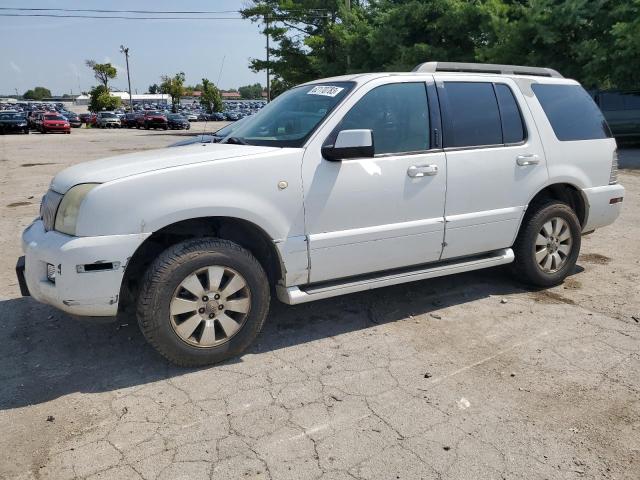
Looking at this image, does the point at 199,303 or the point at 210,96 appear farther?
the point at 210,96

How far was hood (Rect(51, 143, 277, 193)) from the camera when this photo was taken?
321 cm

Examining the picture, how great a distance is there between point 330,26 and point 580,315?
27.7 m

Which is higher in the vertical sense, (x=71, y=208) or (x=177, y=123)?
(x=71, y=208)

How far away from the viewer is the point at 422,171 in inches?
155

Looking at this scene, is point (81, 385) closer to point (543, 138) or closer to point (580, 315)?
point (580, 315)

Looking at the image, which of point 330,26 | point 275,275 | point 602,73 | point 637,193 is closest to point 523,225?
point 275,275

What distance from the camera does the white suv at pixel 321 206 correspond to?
3164 millimetres

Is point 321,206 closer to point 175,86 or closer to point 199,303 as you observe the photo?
point 199,303

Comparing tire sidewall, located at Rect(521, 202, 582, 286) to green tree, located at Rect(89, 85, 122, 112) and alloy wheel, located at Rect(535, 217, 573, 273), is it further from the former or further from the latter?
green tree, located at Rect(89, 85, 122, 112)

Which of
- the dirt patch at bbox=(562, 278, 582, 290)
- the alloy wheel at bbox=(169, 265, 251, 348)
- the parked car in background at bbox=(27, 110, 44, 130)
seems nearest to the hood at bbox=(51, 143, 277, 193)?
the alloy wheel at bbox=(169, 265, 251, 348)

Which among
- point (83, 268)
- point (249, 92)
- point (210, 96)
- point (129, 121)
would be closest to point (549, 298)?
point (83, 268)

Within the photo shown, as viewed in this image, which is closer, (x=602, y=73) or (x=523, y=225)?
(x=523, y=225)

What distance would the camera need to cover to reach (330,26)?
2914 cm

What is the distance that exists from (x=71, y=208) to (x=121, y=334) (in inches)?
Answer: 47.6
